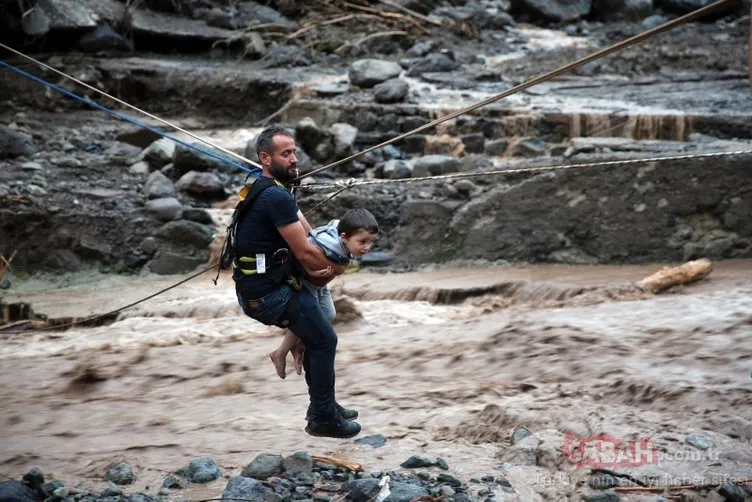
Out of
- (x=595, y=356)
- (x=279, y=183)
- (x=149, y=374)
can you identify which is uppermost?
(x=279, y=183)

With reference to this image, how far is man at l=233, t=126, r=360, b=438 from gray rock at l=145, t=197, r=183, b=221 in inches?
282

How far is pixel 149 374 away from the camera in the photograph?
638 cm

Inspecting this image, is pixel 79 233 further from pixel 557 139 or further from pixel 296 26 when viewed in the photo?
pixel 296 26

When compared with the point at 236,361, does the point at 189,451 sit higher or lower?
higher

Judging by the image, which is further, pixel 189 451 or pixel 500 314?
pixel 500 314

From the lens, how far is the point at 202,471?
372 centimetres

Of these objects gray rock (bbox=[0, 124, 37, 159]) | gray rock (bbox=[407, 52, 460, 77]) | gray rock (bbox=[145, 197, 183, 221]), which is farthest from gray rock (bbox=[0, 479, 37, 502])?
gray rock (bbox=[407, 52, 460, 77])

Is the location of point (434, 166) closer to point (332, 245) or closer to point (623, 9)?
point (332, 245)

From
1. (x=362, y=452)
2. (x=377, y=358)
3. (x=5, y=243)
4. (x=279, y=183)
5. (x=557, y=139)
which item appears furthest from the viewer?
(x=557, y=139)

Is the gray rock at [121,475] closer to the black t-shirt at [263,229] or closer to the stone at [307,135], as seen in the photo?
the black t-shirt at [263,229]

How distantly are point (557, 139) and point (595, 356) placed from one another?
279 inches

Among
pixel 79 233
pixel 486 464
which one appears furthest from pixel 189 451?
pixel 79 233

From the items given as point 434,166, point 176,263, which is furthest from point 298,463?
point 434,166

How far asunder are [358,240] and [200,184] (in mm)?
7766
